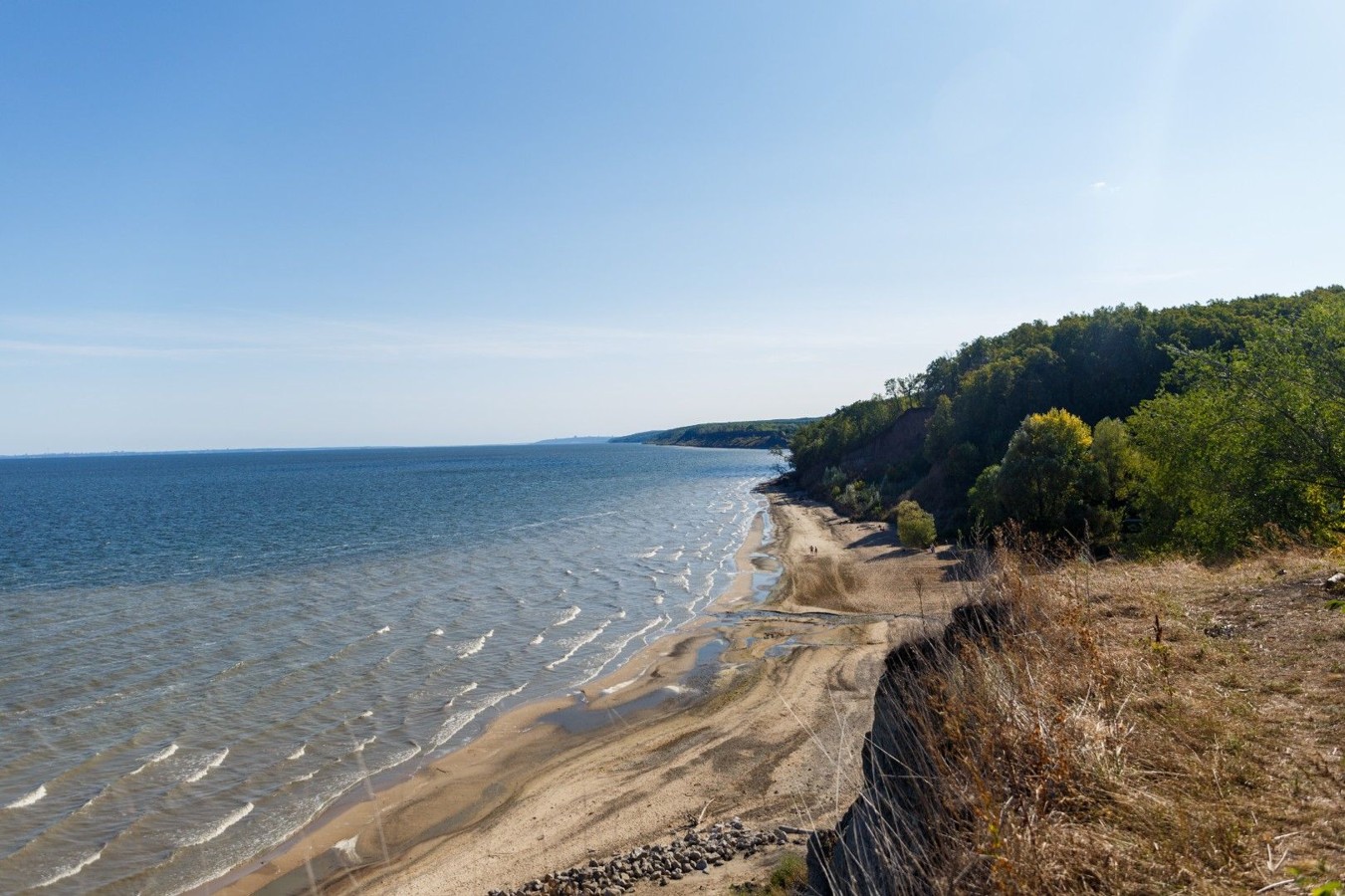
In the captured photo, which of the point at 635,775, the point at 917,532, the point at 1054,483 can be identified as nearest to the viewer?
the point at 635,775

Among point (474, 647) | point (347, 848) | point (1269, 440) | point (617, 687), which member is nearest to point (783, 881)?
point (347, 848)

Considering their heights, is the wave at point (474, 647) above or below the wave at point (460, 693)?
above

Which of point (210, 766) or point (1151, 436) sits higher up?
point (1151, 436)

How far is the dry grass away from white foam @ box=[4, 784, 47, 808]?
17424mm

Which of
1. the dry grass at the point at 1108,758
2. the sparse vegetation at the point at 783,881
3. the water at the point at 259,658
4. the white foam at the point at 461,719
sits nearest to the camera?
the dry grass at the point at 1108,758

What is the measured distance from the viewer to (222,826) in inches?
585

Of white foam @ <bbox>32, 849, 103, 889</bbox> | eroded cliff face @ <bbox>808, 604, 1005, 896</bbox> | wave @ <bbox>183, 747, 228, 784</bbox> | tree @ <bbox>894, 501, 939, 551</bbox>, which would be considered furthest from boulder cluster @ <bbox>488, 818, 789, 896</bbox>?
tree @ <bbox>894, 501, 939, 551</bbox>

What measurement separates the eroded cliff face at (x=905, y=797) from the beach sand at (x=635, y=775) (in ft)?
1.61

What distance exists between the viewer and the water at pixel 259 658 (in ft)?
49.7

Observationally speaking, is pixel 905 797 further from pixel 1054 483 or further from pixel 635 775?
pixel 1054 483

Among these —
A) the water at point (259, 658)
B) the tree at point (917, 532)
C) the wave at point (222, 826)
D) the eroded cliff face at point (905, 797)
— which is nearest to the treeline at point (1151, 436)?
the tree at point (917, 532)

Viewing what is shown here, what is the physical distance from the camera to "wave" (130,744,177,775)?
17125mm

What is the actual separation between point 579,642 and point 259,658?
10.9 metres

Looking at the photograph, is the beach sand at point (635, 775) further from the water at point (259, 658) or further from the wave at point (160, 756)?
the wave at point (160, 756)
